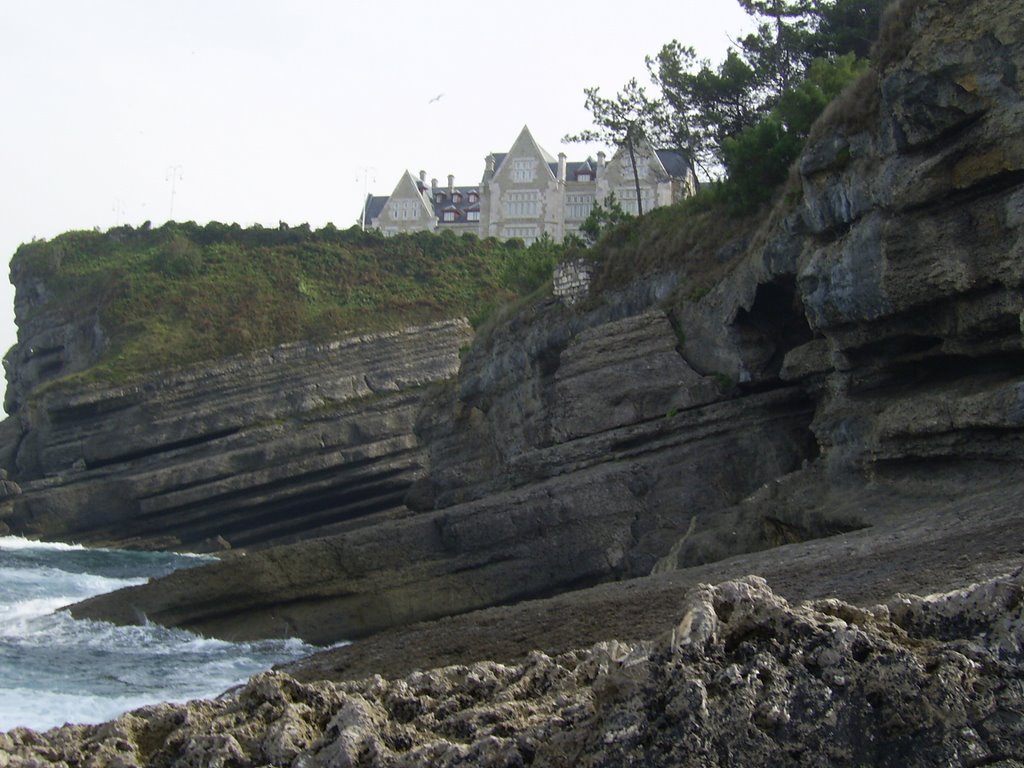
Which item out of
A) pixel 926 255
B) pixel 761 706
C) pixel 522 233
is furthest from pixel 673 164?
pixel 761 706

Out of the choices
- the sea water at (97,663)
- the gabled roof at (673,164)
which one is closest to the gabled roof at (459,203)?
the gabled roof at (673,164)

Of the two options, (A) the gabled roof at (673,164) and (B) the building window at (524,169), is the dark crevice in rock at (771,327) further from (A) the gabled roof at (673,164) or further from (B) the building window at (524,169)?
(B) the building window at (524,169)

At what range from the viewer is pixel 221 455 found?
62.6m

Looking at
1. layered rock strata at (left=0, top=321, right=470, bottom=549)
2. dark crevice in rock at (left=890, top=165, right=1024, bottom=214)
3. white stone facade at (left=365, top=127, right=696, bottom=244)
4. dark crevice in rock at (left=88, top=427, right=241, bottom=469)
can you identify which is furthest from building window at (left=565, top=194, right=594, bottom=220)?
dark crevice in rock at (left=890, top=165, right=1024, bottom=214)

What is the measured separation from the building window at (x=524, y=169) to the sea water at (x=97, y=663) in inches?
2521

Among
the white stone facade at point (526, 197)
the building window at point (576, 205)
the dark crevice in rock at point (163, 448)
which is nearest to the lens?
the dark crevice in rock at point (163, 448)

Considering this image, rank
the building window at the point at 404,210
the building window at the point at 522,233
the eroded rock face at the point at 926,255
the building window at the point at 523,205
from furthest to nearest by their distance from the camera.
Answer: the building window at the point at 404,210 < the building window at the point at 522,233 < the building window at the point at 523,205 < the eroded rock face at the point at 926,255

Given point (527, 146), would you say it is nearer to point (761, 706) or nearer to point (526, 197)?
point (526, 197)

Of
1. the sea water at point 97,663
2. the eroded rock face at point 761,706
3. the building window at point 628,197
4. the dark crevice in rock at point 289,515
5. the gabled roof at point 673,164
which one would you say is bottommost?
the dark crevice in rock at point 289,515

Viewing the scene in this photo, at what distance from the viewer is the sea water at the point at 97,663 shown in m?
22.6

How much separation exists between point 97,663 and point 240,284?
57.5 metres

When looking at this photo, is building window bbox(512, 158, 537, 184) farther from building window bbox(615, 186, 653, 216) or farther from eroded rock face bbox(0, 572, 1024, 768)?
eroded rock face bbox(0, 572, 1024, 768)

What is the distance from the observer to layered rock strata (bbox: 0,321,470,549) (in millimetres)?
61594

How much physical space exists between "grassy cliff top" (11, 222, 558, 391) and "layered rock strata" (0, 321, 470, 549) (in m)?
3.55
